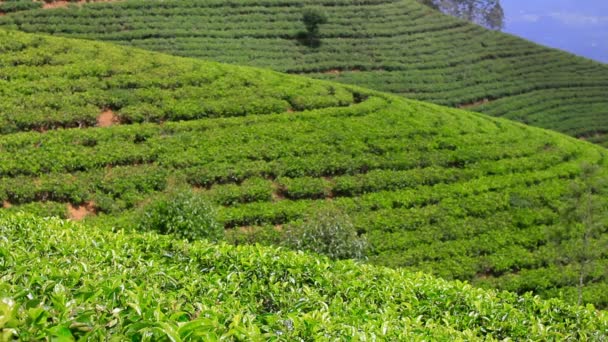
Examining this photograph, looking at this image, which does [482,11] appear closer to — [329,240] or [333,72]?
[333,72]

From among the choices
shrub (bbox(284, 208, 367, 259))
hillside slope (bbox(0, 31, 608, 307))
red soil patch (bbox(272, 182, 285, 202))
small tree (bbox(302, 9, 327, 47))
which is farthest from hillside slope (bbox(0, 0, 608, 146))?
shrub (bbox(284, 208, 367, 259))

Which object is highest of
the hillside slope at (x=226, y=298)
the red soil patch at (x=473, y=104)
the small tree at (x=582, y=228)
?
the hillside slope at (x=226, y=298)

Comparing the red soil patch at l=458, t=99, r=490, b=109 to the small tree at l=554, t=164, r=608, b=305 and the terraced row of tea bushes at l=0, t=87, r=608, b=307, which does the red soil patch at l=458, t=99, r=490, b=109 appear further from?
the small tree at l=554, t=164, r=608, b=305

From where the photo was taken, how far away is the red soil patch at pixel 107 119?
19.9m

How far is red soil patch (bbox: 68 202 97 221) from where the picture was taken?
52.6ft

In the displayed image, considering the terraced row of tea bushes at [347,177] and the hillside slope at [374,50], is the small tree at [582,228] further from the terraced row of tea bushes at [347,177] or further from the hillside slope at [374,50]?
the hillside slope at [374,50]

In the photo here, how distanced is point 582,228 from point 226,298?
18628 mm

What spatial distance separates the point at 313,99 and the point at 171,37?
1902 cm

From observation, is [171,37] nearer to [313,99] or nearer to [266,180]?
[313,99]

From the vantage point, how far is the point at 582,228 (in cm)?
2050

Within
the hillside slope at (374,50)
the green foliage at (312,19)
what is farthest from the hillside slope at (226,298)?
the green foliage at (312,19)

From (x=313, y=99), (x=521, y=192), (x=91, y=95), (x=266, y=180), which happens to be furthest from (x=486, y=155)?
(x=91, y=95)

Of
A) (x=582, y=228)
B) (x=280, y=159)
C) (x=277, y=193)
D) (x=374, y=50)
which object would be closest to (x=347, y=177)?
(x=280, y=159)

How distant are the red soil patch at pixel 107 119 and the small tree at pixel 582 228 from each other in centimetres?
1673
